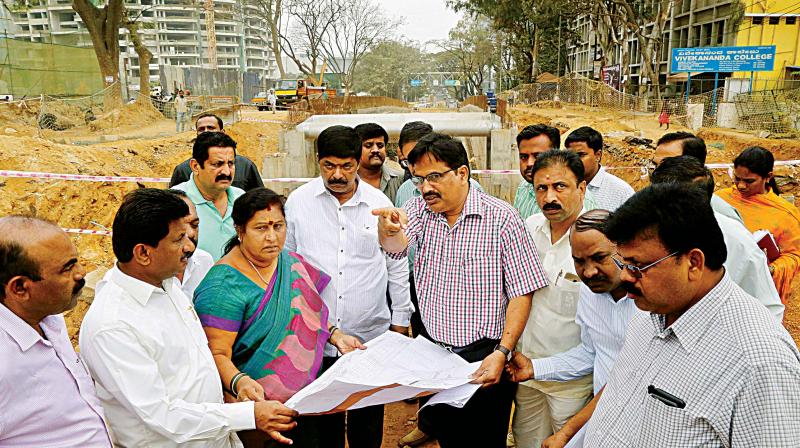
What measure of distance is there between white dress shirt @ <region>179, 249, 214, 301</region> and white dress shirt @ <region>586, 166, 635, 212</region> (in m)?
2.75

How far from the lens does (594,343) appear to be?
8.32ft

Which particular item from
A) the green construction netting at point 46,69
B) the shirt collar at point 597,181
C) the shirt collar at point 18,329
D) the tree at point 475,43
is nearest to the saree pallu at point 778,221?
the shirt collar at point 597,181

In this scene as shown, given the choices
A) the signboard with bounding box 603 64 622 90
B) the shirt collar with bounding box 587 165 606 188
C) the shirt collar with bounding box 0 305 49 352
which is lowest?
the shirt collar with bounding box 0 305 49 352

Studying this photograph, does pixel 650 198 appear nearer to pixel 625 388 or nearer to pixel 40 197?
pixel 625 388

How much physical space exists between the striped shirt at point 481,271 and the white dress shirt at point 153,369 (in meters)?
1.10

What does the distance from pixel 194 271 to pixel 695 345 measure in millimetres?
2475

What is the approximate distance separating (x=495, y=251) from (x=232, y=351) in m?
1.33

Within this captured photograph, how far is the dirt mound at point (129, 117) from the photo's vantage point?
65.6 feet

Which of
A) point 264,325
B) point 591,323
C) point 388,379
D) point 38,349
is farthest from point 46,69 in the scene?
point 591,323

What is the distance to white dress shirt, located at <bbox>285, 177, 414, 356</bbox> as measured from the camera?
3.26 meters

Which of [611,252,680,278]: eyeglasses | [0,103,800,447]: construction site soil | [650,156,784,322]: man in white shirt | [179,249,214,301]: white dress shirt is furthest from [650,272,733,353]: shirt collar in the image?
[0,103,800,447]: construction site soil

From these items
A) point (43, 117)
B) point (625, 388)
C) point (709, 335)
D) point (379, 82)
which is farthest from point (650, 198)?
point (379, 82)

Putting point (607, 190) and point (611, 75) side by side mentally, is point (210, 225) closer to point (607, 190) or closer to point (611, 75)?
point (607, 190)

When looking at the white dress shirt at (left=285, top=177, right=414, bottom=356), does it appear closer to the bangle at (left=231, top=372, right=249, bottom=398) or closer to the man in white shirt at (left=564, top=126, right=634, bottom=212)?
the bangle at (left=231, top=372, right=249, bottom=398)
